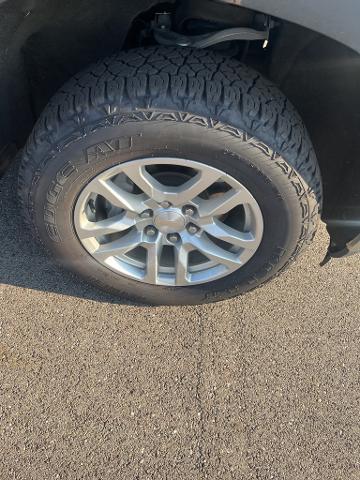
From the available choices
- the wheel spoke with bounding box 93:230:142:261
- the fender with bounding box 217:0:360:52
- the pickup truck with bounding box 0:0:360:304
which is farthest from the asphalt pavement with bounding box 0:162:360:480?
the fender with bounding box 217:0:360:52

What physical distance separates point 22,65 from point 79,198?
0.65 metres

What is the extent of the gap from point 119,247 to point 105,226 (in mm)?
133

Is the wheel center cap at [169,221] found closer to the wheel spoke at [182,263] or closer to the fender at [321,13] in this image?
the wheel spoke at [182,263]

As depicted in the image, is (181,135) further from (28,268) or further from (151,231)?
(28,268)

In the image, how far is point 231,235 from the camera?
225 centimetres

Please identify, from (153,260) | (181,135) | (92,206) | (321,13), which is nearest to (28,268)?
(92,206)

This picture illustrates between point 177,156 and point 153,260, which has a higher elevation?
point 177,156

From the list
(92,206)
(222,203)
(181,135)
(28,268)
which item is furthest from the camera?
(28,268)

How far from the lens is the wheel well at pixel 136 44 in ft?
6.50

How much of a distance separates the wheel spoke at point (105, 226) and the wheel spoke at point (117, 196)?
0.08 meters

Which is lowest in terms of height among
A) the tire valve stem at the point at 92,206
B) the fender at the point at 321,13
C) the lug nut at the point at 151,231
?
the lug nut at the point at 151,231

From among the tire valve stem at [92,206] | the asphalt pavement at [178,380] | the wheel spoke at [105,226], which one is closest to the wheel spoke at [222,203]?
the wheel spoke at [105,226]

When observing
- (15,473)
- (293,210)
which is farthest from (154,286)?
(15,473)

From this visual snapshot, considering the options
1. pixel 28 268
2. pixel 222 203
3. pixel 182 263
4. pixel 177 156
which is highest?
pixel 177 156
